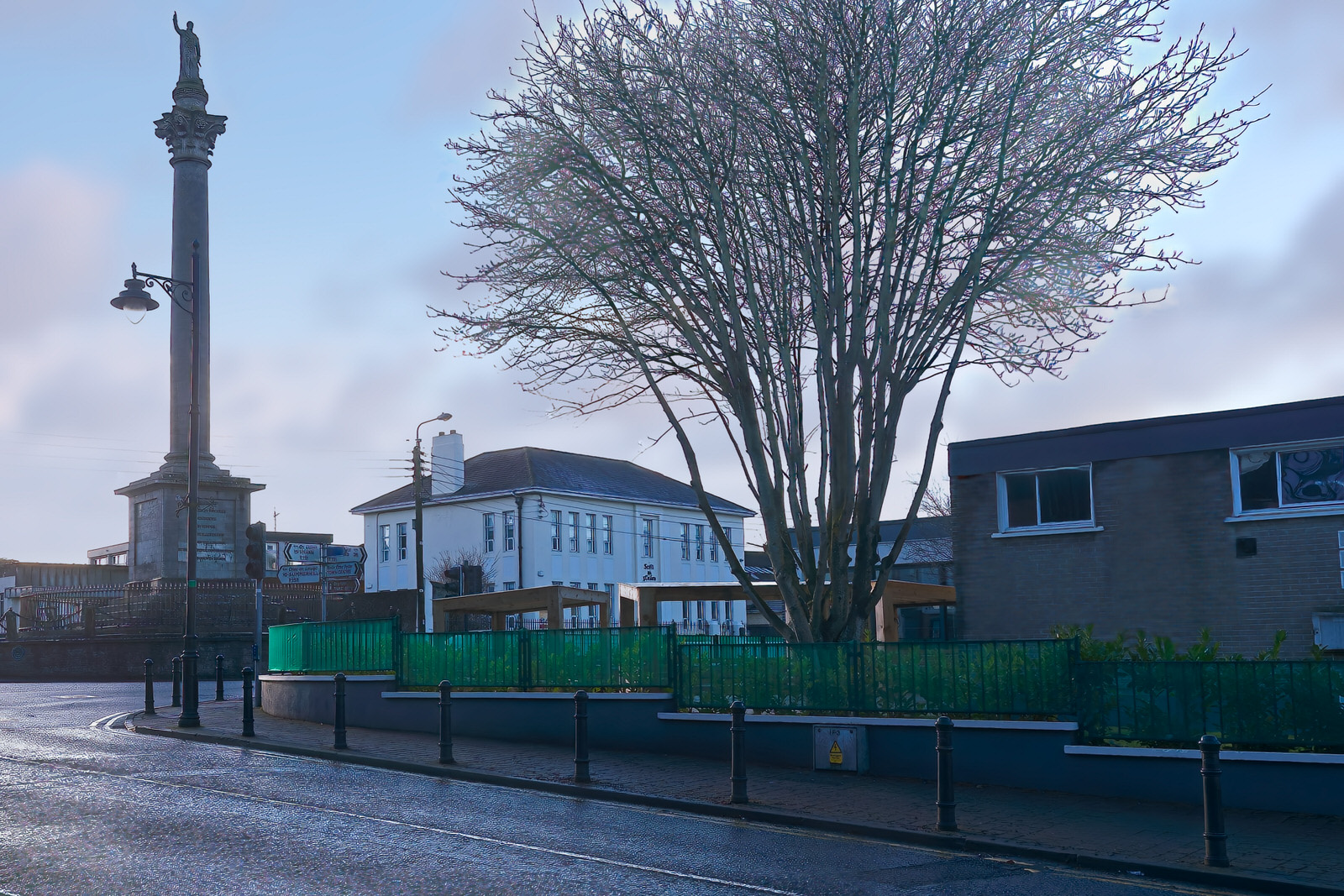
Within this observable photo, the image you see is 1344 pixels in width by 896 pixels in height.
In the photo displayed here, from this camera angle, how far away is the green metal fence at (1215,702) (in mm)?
11570

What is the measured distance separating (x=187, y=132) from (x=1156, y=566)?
33.9 m

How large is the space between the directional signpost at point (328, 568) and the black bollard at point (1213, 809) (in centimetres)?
4075

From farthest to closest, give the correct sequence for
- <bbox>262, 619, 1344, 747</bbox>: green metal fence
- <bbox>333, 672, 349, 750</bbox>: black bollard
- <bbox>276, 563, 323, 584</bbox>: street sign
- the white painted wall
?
the white painted wall < <bbox>276, 563, 323, 584</bbox>: street sign < <bbox>333, 672, 349, 750</bbox>: black bollard < <bbox>262, 619, 1344, 747</bbox>: green metal fence

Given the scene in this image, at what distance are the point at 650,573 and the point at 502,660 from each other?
43344mm

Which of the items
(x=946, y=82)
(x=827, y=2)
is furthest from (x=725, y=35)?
(x=946, y=82)

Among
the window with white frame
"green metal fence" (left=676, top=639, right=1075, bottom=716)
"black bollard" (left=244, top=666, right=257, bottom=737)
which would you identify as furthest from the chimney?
the window with white frame

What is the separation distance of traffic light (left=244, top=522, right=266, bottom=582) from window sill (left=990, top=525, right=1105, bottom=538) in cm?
1490

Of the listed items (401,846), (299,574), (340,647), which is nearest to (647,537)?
(299,574)

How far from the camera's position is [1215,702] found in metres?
12.2

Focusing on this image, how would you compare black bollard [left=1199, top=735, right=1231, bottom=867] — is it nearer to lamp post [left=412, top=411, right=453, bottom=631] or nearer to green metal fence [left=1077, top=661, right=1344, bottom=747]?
green metal fence [left=1077, top=661, right=1344, bottom=747]

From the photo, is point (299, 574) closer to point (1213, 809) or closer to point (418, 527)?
point (418, 527)

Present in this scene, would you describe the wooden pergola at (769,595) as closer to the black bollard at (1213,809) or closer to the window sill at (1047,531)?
the window sill at (1047,531)

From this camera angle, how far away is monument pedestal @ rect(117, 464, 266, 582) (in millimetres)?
37531

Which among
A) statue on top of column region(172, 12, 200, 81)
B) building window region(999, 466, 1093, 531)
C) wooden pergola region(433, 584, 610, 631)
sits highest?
statue on top of column region(172, 12, 200, 81)
